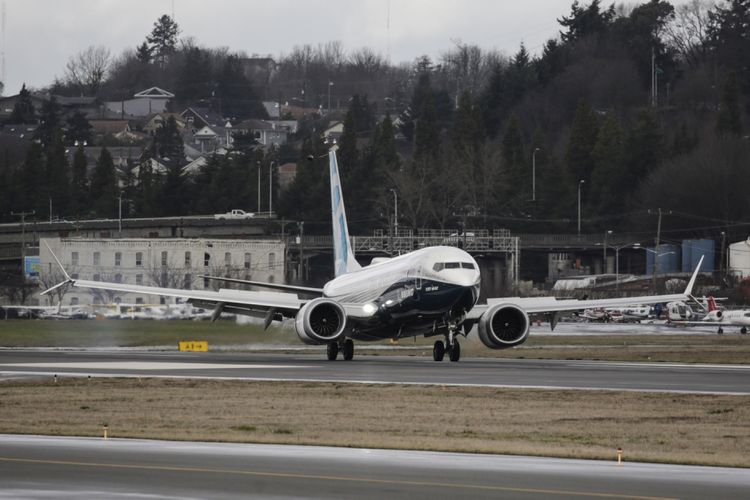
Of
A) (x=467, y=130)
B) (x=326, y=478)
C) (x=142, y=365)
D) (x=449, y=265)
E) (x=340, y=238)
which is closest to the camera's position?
(x=326, y=478)

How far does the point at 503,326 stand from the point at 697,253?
326 feet

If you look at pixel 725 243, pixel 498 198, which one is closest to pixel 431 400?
pixel 725 243

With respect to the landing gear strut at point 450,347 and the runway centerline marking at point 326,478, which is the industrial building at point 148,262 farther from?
the runway centerline marking at point 326,478

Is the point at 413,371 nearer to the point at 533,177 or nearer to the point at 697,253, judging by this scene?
the point at 697,253

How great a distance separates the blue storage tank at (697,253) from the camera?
148375 millimetres

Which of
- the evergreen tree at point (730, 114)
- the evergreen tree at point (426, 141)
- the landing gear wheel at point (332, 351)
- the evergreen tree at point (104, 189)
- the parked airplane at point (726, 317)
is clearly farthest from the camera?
the evergreen tree at point (426, 141)

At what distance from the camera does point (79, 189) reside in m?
188

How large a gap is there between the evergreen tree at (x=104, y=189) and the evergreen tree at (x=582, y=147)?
53902 mm

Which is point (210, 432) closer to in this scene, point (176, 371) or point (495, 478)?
point (495, 478)

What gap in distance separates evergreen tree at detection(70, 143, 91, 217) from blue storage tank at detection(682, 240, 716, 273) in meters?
72.2

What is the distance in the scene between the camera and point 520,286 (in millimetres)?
136250

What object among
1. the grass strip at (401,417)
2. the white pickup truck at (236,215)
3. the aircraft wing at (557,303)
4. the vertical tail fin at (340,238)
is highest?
the white pickup truck at (236,215)

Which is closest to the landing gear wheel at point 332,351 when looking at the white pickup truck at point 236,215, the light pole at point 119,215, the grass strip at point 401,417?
the grass strip at point 401,417

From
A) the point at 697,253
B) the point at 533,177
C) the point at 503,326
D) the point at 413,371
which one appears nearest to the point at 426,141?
the point at 533,177
